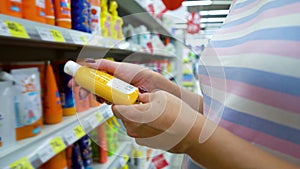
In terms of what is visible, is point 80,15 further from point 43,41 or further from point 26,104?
point 26,104

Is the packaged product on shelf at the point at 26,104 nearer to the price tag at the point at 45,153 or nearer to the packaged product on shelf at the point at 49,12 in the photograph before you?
the price tag at the point at 45,153

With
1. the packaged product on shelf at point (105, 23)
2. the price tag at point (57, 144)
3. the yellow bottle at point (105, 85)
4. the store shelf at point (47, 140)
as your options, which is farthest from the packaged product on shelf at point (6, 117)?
the packaged product on shelf at point (105, 23)

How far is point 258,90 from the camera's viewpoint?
1.57 ft

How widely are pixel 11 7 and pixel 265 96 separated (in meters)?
0.66

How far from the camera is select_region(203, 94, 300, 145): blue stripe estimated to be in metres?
0.45

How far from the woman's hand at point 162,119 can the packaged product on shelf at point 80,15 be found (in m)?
0.83

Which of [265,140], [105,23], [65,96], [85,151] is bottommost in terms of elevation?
[85,151]

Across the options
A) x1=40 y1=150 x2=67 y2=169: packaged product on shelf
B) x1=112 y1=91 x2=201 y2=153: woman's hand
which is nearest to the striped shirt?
x1=112 y1=91 x2=201 y2=153: woman's hand

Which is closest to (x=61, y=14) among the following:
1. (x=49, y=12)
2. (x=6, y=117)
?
(x=49, y=12)

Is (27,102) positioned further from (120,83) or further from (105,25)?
(105,25)

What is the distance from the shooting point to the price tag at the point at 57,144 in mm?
888

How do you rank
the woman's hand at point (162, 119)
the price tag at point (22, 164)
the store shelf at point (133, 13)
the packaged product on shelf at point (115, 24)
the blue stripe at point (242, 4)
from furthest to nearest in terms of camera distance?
1. the packaged product on shelf at point (115, 24)
2. the store shelf at point (133, 13)
3. the price tag at point (22, 164)
4. the blue stripe at point (242, 4)
5. the woman's hand at point (162, 119)

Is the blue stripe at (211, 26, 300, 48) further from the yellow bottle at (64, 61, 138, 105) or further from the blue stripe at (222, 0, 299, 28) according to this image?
the yellow bottle at (64, 61, 138, 105)

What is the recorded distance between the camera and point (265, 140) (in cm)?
48
